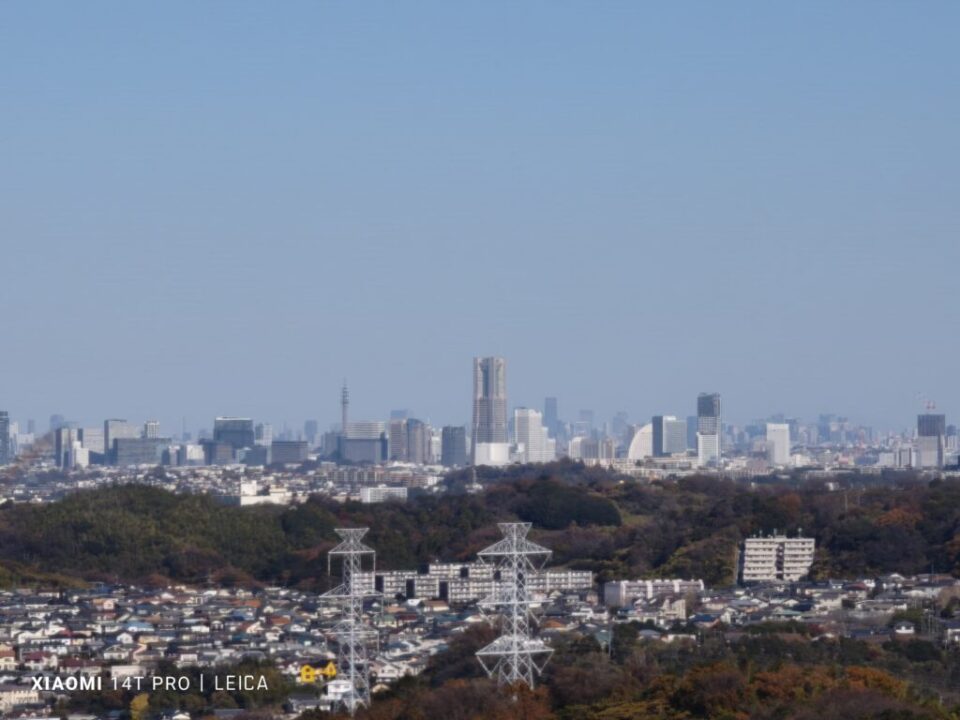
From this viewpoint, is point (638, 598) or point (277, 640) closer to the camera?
point (277, 640)

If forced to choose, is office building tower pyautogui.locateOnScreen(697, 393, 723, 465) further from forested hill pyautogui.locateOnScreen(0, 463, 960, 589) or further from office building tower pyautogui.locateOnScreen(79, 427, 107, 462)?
forested hill pyautogui.locateOnScreen(0, 463, 960, 589)

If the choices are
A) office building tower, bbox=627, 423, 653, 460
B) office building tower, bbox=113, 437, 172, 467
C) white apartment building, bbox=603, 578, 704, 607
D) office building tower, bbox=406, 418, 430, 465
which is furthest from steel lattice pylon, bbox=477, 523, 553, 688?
office building tower, bbox=406, 418, 430, 465

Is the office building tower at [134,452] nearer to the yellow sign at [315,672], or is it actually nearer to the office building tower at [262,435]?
the office building tower at [262,435]

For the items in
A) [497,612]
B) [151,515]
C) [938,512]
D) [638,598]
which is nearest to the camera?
[497,612]

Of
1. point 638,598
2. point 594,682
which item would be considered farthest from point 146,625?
point 594,682

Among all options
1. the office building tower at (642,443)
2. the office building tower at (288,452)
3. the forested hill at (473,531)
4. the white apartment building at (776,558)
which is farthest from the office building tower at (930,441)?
the white apartment building at (776,558)

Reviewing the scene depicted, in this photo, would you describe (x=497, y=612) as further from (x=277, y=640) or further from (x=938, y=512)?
(x=938, y=512)
